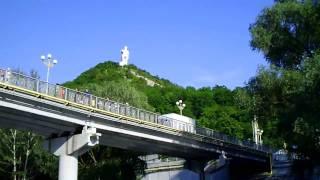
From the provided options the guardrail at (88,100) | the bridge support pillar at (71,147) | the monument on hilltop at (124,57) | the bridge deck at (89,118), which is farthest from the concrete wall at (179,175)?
the monument on hilltop at (124,57)

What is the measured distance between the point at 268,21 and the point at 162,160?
97.6 ft

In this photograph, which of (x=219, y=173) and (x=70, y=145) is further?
(x=219, y=173)

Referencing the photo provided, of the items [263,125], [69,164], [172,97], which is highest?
[172,97]

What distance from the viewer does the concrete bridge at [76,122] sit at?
29.0 metres

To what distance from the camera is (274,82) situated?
97.0ft

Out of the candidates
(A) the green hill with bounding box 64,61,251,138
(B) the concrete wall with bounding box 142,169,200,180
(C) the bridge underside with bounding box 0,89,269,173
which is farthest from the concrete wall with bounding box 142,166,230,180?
(A) the green hill with bounding box 64,61,251,138

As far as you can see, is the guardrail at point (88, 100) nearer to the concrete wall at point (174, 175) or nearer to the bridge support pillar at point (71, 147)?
the bridge support pillar at point (71, 147)

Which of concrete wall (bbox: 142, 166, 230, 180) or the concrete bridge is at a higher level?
the concrete bridge

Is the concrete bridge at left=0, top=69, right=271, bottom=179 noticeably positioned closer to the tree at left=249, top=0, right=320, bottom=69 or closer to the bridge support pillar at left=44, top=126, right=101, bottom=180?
the bridge support pillar at left=44, top=126, right=101, bottom=180

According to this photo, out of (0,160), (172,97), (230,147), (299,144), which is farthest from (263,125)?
(172,97)

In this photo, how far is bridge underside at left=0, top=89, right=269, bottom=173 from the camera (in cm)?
2927

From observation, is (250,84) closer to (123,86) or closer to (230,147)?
(230,147)

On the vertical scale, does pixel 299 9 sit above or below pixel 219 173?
above

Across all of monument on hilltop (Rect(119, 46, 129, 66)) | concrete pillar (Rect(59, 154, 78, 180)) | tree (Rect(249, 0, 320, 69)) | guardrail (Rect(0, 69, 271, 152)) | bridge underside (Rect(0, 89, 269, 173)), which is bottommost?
concrete pillar (Rect(59, 154, 78, 180))
